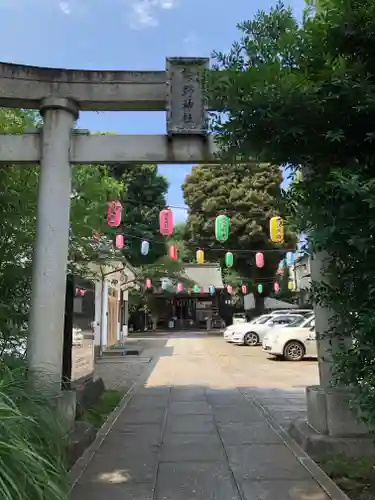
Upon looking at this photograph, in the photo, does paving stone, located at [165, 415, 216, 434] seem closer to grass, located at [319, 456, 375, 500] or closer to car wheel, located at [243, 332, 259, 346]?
grass, located at [319, 456, 375, 500]

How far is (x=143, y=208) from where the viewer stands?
36.9m

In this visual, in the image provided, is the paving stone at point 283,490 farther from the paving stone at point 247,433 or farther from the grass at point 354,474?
the paving stone at point 247,433

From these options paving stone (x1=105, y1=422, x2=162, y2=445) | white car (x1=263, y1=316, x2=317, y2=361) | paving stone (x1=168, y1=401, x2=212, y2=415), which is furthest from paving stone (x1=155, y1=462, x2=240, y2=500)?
white car (x1=263, y1=316, x2=317, y2=361)

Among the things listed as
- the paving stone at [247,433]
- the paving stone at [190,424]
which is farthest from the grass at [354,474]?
the paving stone at [190,424]

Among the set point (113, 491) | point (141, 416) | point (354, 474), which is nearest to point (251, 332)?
point (141, 416)

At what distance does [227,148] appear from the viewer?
4.38m

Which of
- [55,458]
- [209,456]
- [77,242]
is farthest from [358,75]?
[77,242]

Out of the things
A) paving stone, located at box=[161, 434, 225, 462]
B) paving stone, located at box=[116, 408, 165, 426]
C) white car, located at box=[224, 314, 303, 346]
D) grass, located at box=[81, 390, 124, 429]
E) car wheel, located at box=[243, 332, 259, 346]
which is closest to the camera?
paving stone, located at box=[161, 434, 225, 462]

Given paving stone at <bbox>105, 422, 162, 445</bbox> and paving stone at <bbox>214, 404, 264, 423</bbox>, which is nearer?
paving stone at <bbox>105, 422, 162, 445</bbox>

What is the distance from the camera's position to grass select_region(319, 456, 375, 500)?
171 inches

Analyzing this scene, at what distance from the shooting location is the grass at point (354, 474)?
4.34 metres

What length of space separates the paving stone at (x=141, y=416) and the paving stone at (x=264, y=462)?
1934 mm

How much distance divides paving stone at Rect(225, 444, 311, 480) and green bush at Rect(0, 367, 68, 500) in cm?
191

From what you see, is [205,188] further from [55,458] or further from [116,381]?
[55,458]
